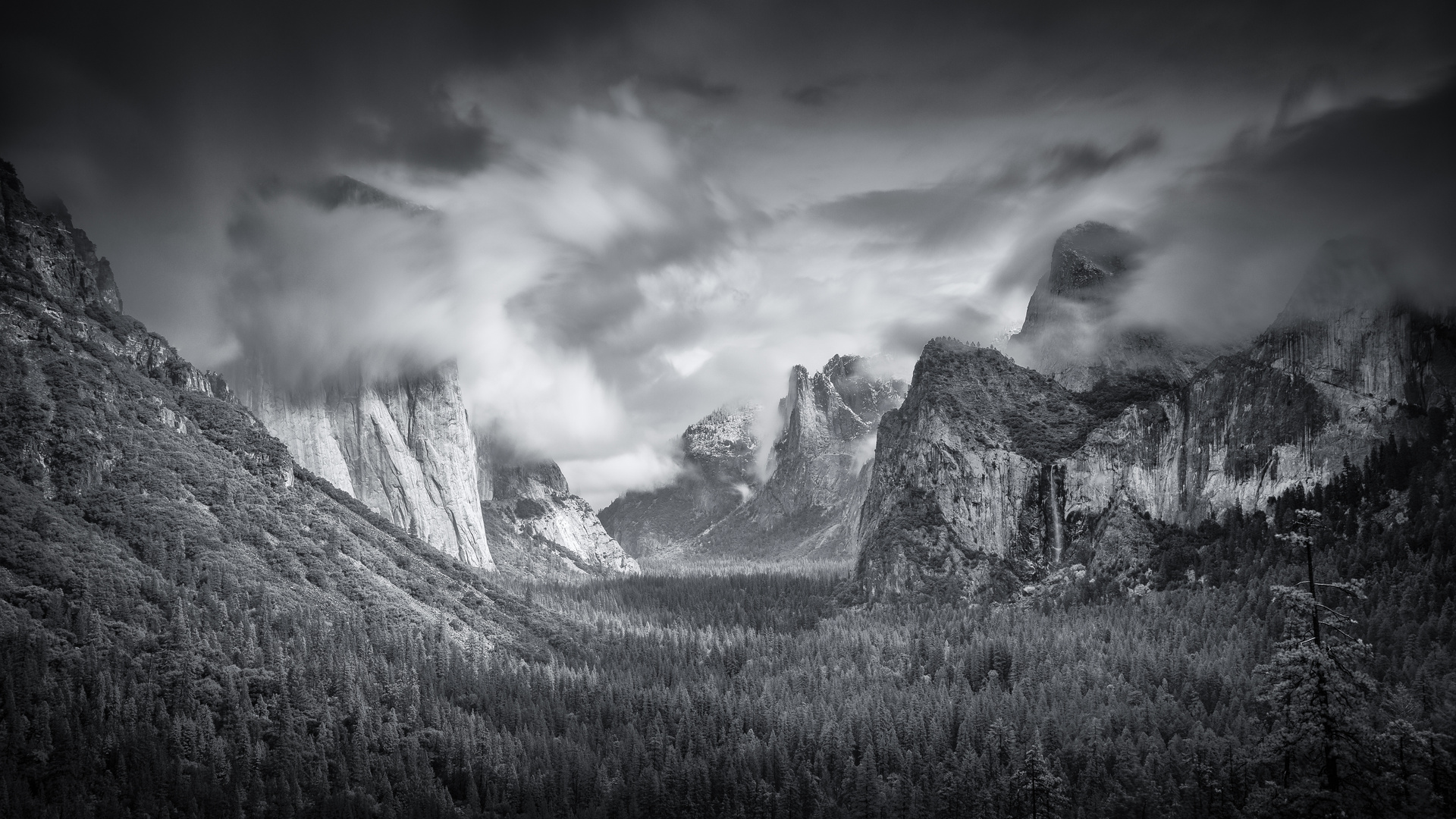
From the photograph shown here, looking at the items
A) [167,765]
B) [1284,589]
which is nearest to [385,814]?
[167,765]

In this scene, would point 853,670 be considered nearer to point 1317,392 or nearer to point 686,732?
point 686,732

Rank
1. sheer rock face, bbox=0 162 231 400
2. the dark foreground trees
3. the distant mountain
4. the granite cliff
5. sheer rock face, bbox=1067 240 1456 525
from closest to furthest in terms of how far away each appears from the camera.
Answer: the dark foreground trees → the distant mountain → the granite cliff → sheer rock face, bbox=0 162 231 400 → sheer rock face, bbox=1067 240 1456 525

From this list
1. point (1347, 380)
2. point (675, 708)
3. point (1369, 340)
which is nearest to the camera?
point (675, 708)

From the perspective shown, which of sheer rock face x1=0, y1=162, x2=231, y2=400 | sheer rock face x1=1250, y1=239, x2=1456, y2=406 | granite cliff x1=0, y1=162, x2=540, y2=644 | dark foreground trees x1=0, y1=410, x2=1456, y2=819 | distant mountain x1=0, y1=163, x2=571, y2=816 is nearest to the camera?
dark foreground trees x1=0, y1=410, x2=1456, y2=819

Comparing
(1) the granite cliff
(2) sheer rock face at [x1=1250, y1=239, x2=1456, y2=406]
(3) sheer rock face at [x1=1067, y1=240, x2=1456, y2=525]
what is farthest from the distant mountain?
(2) sheer rock face at [x1=1250, y1=239, x2=1456, y2=406]

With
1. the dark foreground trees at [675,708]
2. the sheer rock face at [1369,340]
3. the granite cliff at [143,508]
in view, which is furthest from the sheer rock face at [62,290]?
the sheer rock face at [1369,340]

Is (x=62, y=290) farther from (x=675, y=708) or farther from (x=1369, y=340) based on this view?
(x=1369, y=340)

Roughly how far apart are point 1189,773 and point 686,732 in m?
66.8

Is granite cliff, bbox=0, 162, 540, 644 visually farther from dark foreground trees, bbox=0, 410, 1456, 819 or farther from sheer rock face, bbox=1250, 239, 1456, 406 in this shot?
sheer rock face, bbox=1250, 239, 1456, 406

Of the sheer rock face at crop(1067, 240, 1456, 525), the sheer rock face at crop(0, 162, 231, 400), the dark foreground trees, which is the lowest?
the dark foreground trees

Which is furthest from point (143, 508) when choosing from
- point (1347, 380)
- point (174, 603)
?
point (1347, 380)

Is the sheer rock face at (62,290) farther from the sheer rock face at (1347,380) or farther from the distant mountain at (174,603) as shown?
the sheer rock face at (1347,380)

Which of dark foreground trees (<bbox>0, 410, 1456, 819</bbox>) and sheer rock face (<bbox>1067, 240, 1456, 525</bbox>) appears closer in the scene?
dark foreground trees (<bbox>0, 410, 1456, 819</bbox>)

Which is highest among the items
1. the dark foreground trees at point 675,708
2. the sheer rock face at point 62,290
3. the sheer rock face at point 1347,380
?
the sheer rock face at point 62,290
